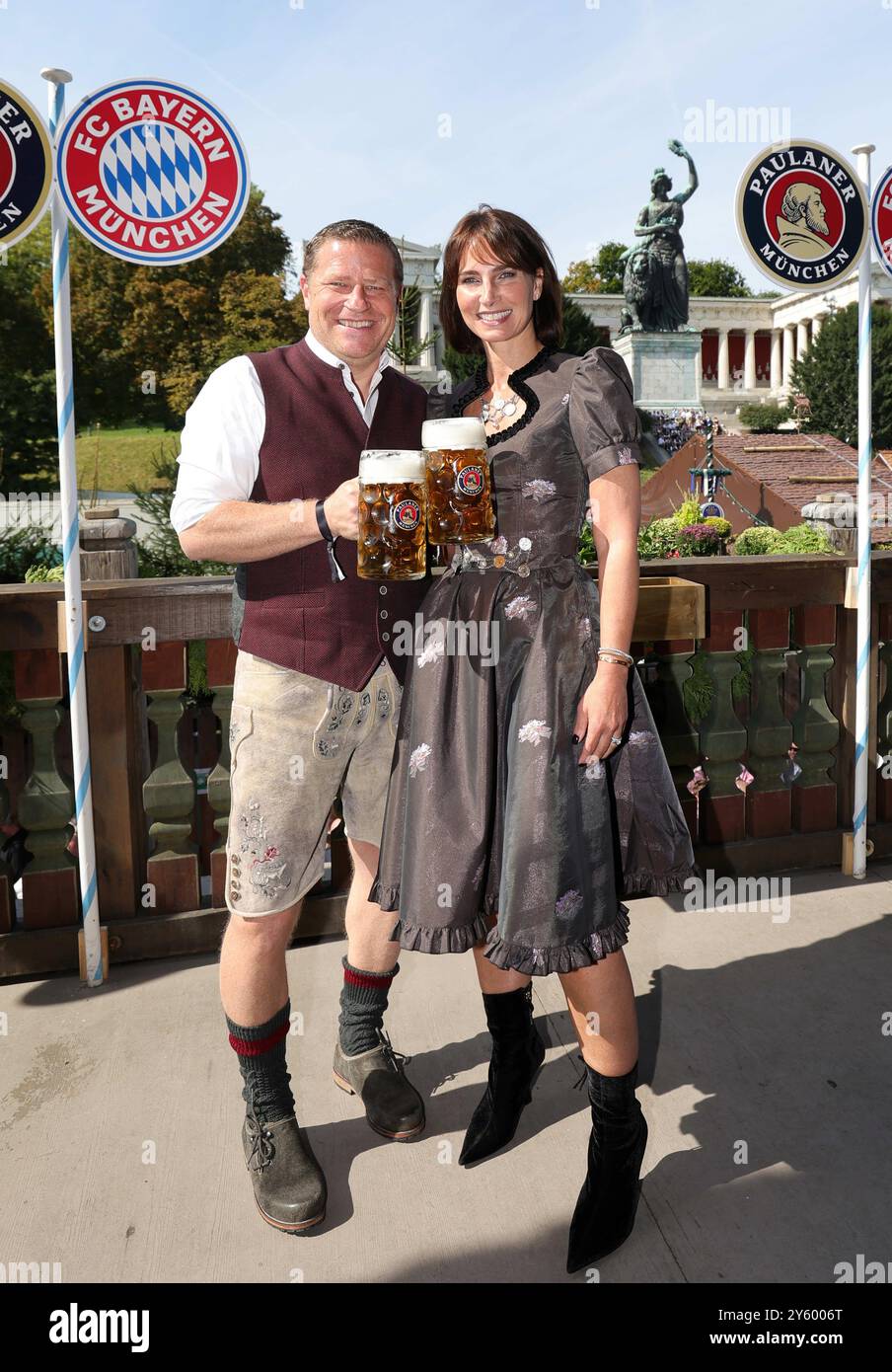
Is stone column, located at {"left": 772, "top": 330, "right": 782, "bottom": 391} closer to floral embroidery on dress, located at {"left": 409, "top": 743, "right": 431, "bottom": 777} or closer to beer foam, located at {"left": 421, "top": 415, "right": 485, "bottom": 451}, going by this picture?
beer foam, located at {"left": 421, "top": 415, "right": 485, "bottom": 451}

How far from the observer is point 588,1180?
2182 millimetres

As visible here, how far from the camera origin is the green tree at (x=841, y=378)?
42.9 metres

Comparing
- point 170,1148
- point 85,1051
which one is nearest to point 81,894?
point 85,1051

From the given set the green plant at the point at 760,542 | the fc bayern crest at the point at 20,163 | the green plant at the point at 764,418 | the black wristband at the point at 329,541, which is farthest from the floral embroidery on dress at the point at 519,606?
the green plant at the point at 764,418

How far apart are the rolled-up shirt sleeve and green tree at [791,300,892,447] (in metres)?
44.8

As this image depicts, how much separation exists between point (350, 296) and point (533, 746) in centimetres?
110

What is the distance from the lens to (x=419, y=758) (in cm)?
223

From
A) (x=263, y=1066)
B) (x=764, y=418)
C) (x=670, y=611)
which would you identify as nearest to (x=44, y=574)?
(x=670, y=611)

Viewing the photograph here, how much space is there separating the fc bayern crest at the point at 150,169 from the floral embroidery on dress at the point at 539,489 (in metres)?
1.55

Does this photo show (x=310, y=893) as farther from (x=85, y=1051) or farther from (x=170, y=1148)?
(x=170, y=1148)

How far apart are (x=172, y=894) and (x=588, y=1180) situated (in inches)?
74.3

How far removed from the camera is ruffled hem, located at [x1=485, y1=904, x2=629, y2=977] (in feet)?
6.82

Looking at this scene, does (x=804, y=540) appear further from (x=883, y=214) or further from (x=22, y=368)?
(x=22, y=368)
